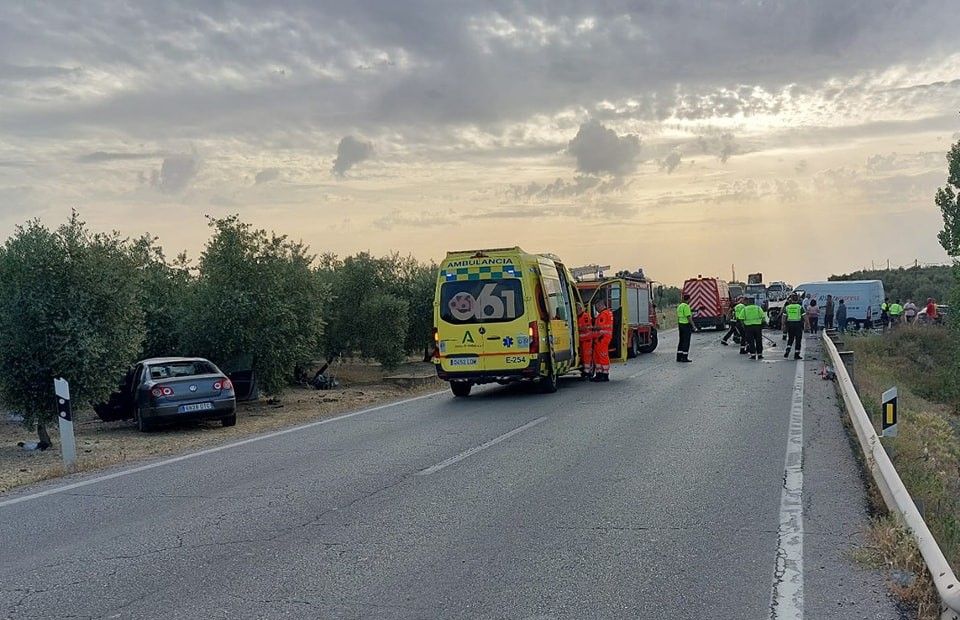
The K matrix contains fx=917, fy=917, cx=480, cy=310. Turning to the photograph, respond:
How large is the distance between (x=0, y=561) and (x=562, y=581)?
4174 millimetres

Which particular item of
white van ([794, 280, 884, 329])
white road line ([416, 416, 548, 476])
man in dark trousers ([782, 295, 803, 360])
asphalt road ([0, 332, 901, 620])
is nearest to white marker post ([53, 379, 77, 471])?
asphalt road ([0, 332, 901, 620])

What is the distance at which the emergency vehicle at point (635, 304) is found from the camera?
26.7 metres

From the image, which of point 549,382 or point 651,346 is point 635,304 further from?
point 549,382

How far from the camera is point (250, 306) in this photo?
71.6 feet

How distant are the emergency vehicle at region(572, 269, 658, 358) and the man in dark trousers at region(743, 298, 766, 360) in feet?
11.6

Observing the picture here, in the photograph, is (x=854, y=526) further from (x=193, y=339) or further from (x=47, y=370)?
(x=193, y=339)

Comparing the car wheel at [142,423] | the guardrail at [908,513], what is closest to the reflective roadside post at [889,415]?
the guardrail at [908,513]

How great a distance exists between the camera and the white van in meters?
49.0

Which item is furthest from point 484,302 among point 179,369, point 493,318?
point 179,369

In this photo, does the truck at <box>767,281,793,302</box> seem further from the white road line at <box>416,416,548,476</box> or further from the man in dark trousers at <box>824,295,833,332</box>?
the white road line at <box>416,416,548,476</box>

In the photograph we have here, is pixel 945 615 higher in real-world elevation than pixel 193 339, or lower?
lower

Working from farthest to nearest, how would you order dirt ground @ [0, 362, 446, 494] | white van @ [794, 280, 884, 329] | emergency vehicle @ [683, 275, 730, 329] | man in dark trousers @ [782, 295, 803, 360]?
white van @ [794, 280, 884, 329] → emergency vehicle @ [683, 275, 730, 329] → man in dark trousers @ [782, 295, 803, 360] → dirt ground @ [0, 362, 446, 494]

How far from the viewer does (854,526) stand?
720 cm

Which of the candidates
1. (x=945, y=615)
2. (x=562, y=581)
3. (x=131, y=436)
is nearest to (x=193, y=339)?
(x=131, y=436)
